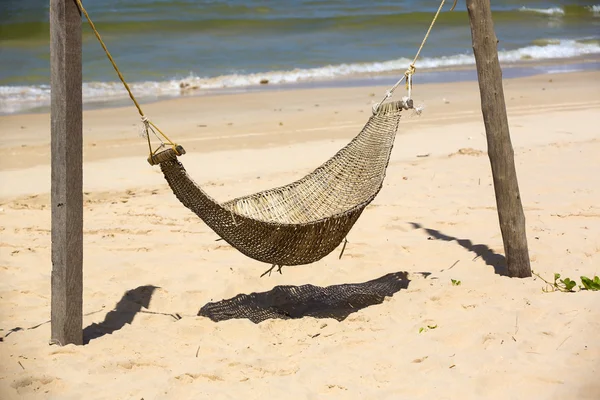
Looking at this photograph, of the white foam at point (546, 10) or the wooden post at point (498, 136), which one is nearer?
A: the wooden post at point (498, 136)

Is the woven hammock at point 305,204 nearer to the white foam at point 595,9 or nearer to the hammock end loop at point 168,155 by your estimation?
the hammock end loop at point 168,155

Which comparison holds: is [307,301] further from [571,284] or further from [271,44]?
[271,44]

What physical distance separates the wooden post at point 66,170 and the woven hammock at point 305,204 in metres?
0.44

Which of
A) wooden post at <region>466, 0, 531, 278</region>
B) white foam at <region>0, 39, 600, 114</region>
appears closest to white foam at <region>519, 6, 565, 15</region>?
white foam at <region>0, 39, 600, 114</region>

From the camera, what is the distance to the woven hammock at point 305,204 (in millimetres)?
3805

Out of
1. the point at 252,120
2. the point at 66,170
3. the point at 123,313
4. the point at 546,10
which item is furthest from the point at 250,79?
the point at 546,10

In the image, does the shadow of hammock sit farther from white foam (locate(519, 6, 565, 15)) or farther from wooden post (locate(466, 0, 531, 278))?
white foam (locate(519, 6, 565, 15))

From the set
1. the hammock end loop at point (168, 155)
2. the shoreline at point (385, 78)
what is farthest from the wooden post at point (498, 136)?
the shoreline at point (385, 78)

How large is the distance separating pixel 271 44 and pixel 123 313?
1388cm

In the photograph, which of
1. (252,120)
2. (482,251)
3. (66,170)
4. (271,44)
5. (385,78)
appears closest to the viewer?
(66,170)

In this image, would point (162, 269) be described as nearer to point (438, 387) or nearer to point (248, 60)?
point (438, 387)

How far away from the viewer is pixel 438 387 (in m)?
3.11

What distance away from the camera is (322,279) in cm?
472

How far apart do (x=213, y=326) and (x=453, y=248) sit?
5.90 feet
